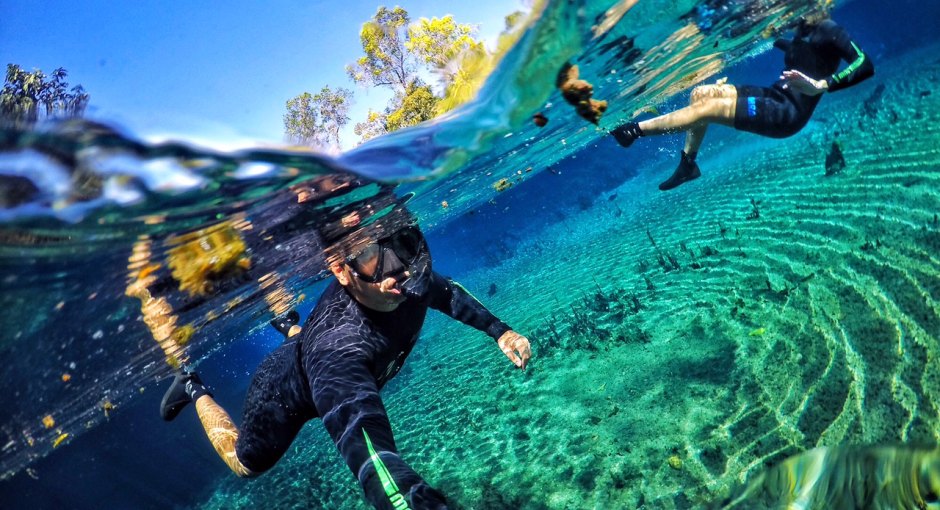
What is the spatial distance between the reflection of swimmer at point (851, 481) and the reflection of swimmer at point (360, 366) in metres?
2.21

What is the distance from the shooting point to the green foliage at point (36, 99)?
357 cm

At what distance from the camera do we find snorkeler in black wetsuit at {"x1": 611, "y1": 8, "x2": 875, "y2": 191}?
671 centimetres

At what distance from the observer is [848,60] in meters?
6.73

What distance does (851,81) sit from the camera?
Result: 260 inches

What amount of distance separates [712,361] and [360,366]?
516 centimetres

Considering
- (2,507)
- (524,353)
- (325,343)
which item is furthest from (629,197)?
(2,507)

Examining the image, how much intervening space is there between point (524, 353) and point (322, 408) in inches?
103

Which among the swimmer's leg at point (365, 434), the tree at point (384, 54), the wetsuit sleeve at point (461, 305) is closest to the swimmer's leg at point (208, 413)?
the swimmer's leg at point (365, 434)

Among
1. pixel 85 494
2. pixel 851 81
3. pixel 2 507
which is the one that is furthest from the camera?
pixel 85 494

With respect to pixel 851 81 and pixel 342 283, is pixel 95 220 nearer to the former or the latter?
pixel 342 283

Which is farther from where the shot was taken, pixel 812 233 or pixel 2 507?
pixel 2 507

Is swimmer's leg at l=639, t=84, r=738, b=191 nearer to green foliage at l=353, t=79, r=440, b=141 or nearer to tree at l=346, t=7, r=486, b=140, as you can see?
green foliage at l=353, t=79, r=440, b=141

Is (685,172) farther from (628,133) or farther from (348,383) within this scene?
(348,383)

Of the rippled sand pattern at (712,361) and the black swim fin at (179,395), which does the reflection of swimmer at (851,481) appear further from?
the black swim fin at (179,395)
